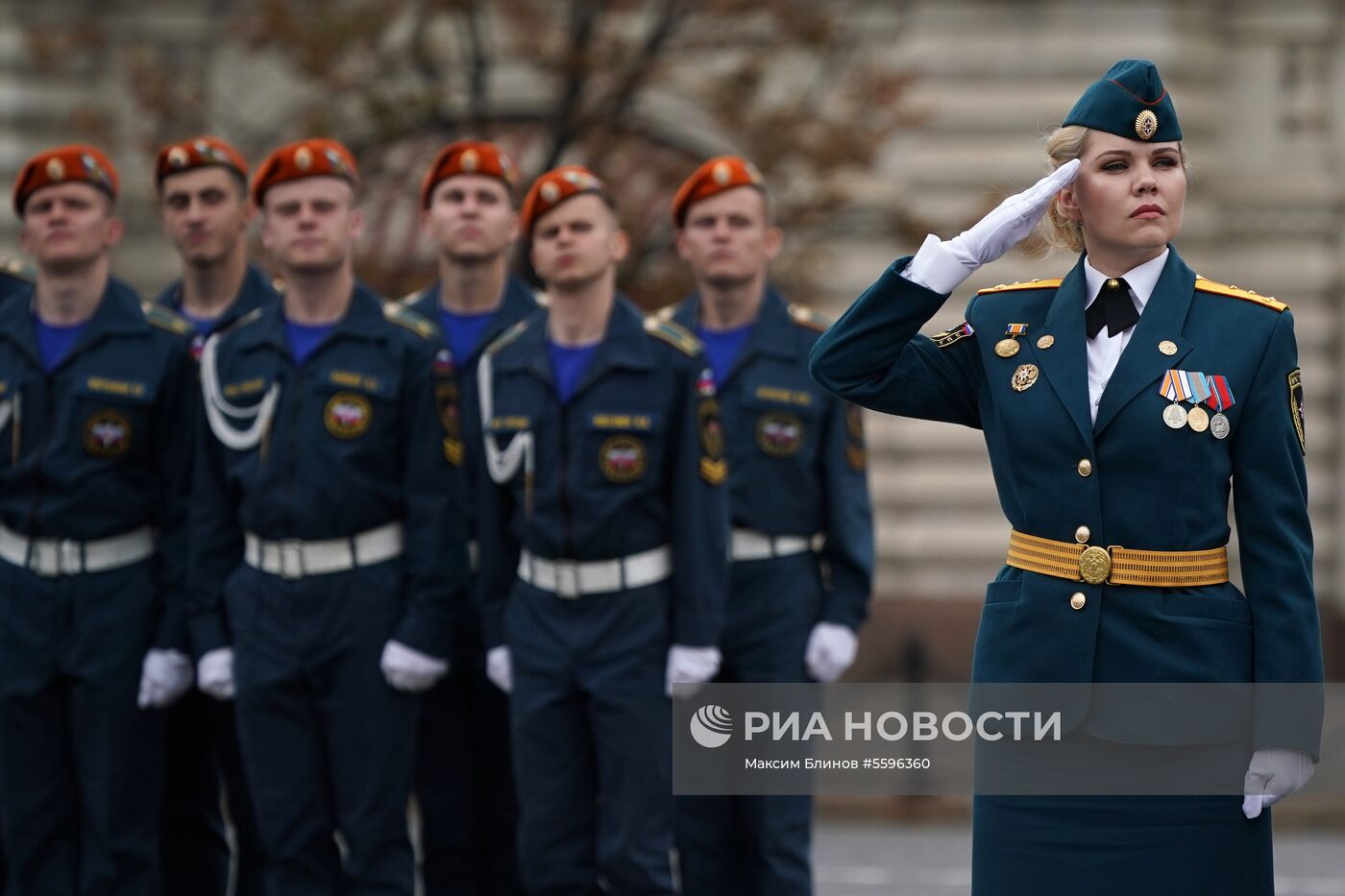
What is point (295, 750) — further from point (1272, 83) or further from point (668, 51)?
point (1272, 83)

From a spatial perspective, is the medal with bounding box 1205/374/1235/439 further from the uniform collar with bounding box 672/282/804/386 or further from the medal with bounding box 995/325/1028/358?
the uniform collar with bounding box 672/282/804/386

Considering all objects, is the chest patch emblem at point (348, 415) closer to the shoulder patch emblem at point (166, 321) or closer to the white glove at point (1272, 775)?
the shoulder patch emblem at point (166, 321)

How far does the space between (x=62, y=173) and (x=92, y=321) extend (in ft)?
1.64

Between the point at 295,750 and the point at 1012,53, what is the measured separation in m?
10.1

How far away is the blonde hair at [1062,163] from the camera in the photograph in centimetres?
430

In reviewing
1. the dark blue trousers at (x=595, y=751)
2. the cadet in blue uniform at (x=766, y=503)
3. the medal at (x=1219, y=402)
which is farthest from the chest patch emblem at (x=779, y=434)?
the medal at (x=1219, y=402)

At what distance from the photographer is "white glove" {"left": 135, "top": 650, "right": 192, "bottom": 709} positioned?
21.1 ft

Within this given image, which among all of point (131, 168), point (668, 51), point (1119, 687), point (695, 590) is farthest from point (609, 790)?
point (131, 168)

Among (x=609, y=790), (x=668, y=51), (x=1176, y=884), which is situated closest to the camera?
(x=1176, y=884)

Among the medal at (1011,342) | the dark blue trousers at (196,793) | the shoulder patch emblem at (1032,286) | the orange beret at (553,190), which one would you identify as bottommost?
the dark blue trousers at (196,793)

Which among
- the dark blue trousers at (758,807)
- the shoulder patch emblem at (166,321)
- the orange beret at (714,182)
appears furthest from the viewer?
the orange beret at (714,182)

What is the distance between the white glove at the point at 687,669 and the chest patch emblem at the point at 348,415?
3.66ft

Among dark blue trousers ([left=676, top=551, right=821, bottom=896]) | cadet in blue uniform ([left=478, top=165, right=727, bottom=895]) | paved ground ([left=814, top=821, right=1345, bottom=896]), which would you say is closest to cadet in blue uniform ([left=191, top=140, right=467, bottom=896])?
cadet in blue uniform ([left=478, top=165, right=727, bottom=895])

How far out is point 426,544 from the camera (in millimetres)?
6250
